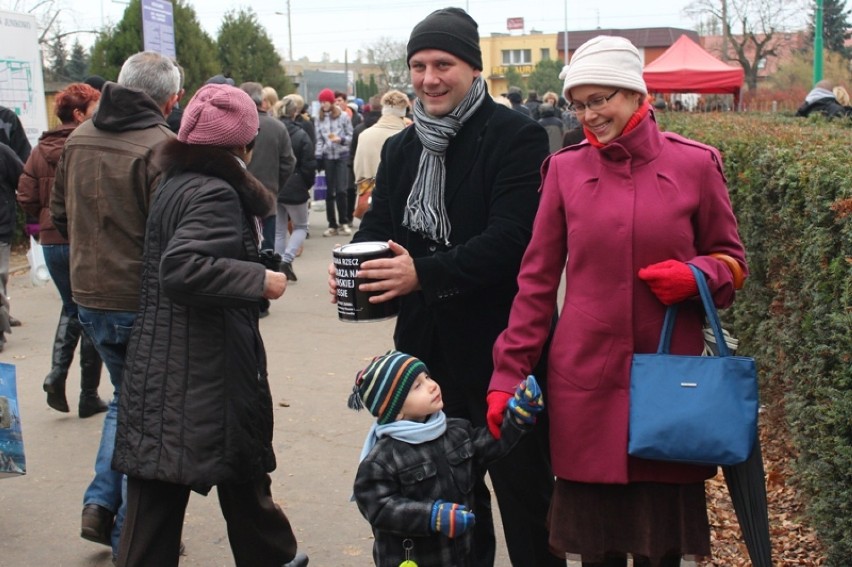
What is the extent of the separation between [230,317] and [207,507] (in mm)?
1990

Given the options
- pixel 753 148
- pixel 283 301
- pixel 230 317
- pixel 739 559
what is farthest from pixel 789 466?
pixel 283 301

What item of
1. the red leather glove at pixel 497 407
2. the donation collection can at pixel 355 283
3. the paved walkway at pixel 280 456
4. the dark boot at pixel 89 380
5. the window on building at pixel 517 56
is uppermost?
the window on building at pixel 517 56

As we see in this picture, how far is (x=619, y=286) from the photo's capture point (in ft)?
10.3

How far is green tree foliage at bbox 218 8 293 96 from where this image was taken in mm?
31312

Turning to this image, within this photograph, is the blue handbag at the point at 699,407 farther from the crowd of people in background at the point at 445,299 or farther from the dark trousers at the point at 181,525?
the dark trousers at the point at 181,525

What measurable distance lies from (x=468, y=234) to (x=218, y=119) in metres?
0.97

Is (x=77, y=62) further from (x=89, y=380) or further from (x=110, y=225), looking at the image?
(x=110, y=225)

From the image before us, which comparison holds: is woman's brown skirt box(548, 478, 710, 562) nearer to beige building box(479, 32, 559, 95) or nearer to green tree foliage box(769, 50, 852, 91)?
green tree foliage box(769, 50, 852, 91)

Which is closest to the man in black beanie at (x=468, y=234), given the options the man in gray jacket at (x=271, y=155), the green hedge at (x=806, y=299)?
the green hedge at (x=806, y=299)

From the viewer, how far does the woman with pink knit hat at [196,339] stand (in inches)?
143

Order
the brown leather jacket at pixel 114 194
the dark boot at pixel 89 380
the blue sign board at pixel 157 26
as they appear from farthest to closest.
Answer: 1. the blue sign board at pixel 157 26
2. the dark boot at pixel 89 380
3. the brown leather jacket at pixel 114 194

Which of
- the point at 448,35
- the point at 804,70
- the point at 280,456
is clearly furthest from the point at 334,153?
the point at 804,70

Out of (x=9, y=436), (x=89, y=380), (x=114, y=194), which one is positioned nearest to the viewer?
(x=114, y=194)

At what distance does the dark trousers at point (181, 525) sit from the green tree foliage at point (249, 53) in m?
27.8
